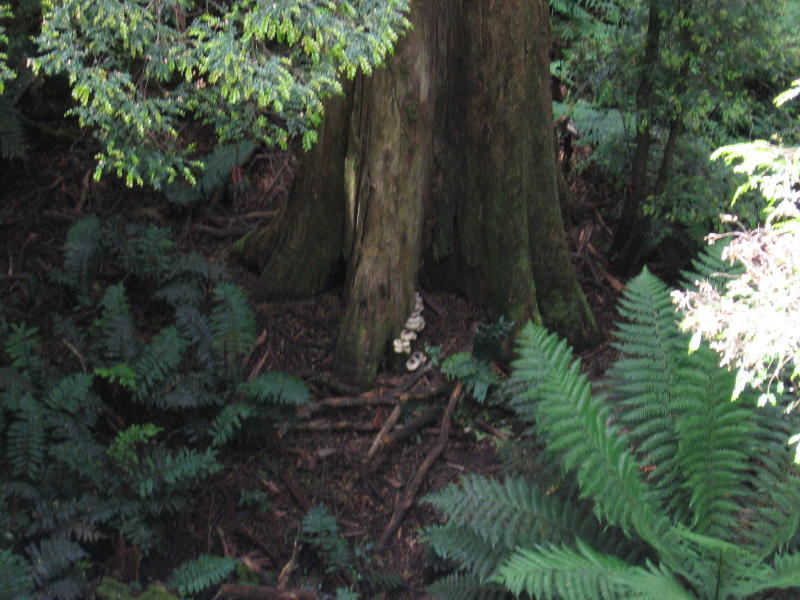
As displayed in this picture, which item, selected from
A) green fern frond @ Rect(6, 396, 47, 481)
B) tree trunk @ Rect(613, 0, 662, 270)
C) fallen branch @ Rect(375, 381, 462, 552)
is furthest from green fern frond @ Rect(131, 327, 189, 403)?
tree trunk @ Rect(613, 0, 662, 270)

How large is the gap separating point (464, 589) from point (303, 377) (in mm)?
1903

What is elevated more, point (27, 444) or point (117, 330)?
point (117, 330)

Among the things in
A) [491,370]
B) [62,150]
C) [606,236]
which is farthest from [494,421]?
[62,150]

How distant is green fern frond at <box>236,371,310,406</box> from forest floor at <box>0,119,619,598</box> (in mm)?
389

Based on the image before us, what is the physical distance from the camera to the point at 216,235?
5934 millimetres

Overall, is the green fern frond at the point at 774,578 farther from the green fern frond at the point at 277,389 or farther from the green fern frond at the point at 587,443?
the green fern frond at the point at 277,389

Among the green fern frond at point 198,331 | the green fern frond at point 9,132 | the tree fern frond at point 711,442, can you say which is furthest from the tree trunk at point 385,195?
the green fern frond at point 9,132

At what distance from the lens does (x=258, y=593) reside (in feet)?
11.7

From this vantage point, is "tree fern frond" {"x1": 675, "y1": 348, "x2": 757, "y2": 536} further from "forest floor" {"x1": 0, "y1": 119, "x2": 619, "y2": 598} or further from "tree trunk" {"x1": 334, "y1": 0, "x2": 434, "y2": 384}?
"tree trunk" {"x1": 334, "y1": 0, "x2": 434, "y2": 384}

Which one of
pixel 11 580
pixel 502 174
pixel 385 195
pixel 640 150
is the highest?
pixel 640 150

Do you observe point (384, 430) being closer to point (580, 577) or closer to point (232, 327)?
point (232, 327)

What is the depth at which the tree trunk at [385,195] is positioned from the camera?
4402 millimetres

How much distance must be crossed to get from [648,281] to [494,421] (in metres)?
1.42

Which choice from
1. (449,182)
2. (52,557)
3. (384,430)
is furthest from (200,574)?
(449,182)
